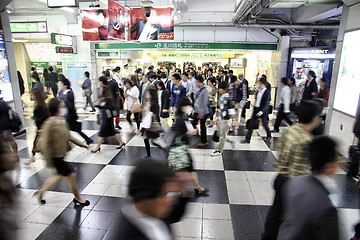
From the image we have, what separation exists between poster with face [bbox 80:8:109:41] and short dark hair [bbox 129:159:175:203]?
764 centimetres

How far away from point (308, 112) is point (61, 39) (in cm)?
1042

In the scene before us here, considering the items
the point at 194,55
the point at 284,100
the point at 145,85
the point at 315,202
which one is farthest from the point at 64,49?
the point at 315,202

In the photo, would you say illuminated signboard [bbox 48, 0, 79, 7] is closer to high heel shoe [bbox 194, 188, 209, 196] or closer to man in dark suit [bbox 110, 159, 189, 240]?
high heel shoe [bbox 194, 188, 209, 196]

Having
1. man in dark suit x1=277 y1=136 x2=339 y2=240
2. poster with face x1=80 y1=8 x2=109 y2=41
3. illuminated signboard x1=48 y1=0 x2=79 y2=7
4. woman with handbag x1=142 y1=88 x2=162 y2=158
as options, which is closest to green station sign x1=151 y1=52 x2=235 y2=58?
poster with face x1=80 y1=8 x2=109 y2=41

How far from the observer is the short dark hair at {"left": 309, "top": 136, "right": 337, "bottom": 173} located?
1780 millimetres

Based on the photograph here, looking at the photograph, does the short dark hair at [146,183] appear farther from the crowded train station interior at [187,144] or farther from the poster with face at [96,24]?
the poster with face at [96,24]

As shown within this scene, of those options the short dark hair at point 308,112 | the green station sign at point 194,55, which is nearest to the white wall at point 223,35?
the green station sign at point 194,55

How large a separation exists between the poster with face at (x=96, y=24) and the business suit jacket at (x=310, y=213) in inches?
305

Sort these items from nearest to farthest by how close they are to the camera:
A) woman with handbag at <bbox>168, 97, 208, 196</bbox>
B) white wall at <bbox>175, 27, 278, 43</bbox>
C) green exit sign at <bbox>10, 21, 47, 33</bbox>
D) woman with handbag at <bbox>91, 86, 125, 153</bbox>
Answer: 1. woman with handbag at <bbox>168, 97, 208, 196</bbox>
2. woman with handbag at <bbox>91, 86, 125, 153</bbox>
3. green exit sign at <bbox>10, 21, 47, 33</bbox>
4. white wall at <bbox>175, 27, 278, 43</bbox>

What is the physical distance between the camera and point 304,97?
307 inches

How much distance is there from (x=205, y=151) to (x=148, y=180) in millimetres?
4924

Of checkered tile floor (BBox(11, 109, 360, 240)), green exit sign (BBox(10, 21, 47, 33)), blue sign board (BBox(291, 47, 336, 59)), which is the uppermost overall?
green exit sign (BBox(10, 21, 47, 33))

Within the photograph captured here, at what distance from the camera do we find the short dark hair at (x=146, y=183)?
126cm

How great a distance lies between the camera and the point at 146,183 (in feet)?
4.17
